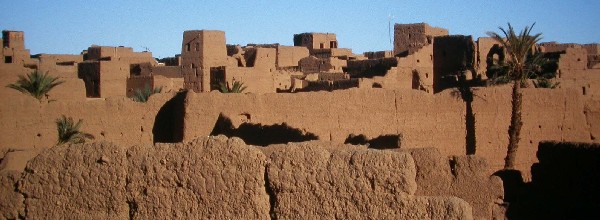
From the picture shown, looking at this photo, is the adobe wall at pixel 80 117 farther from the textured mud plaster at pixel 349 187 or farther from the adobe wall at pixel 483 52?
the adobe wall at pixel 483 52

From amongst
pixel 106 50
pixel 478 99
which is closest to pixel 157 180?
pixel 478 99

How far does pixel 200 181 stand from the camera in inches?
248

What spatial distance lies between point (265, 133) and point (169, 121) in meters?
2.32

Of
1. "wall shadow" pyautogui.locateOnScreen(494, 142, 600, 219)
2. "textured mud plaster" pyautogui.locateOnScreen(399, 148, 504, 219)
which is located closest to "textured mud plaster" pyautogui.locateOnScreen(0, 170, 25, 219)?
"textured mud plaster" pyautogui.locateOnScreen(399, 148, 504, 219)

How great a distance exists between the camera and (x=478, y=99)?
56.1ft

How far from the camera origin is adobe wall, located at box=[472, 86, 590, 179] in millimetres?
17359

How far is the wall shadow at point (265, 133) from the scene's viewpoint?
15.1m

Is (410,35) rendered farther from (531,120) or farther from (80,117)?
(80,117)

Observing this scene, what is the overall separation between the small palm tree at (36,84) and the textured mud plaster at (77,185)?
49.9 feet

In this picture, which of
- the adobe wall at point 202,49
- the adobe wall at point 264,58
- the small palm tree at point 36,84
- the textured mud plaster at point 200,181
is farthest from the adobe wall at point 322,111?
the adobe wall at point 202,49

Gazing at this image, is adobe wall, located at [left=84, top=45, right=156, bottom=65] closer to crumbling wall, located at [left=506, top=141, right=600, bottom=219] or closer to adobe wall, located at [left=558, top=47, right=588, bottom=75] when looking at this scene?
adobe wall, located at [left=558, top=47, right=588, bottom=75]

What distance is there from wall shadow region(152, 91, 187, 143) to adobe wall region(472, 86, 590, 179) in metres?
6.35

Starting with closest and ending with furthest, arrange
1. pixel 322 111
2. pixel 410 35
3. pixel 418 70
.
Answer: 1. pixel 322 111
2. pixel 418 70
3. pixel 410 35

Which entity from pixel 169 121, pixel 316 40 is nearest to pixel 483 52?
pixel 169 121
